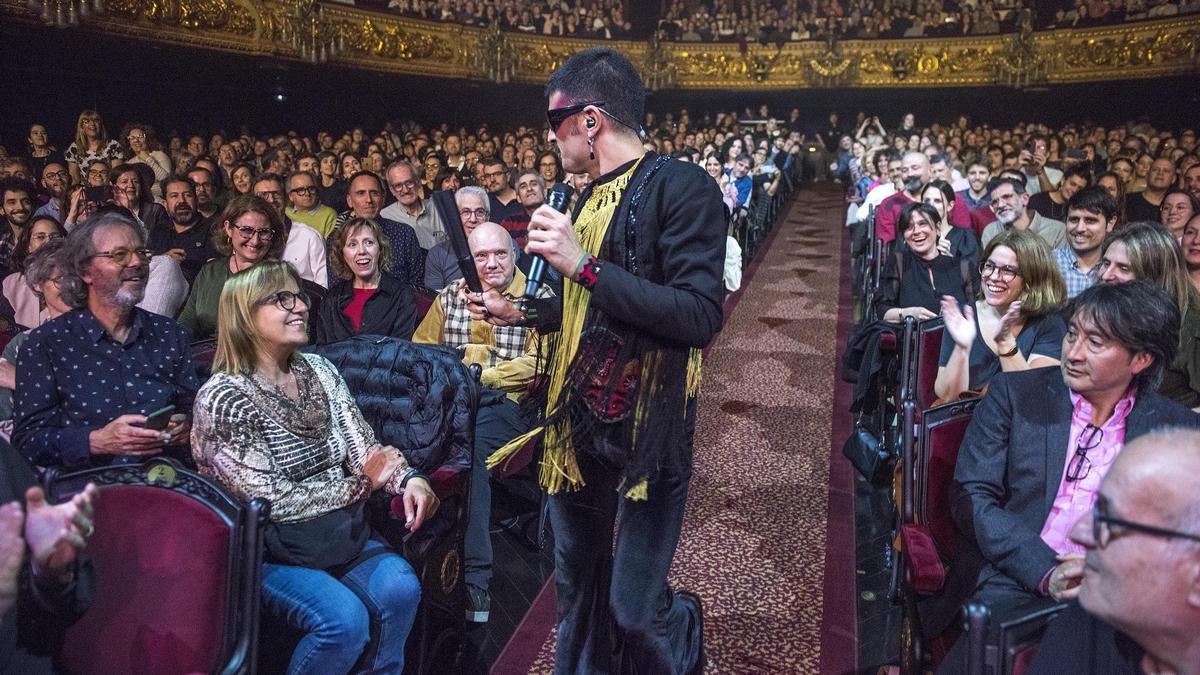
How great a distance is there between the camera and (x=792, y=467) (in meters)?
4.05

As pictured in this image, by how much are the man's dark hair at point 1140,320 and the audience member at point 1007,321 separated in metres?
0.79

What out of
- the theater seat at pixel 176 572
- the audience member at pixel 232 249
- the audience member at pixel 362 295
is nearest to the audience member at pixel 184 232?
the audience member at pixel 232 249

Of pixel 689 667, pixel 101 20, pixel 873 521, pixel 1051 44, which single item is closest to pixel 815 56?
pixel 1051 44

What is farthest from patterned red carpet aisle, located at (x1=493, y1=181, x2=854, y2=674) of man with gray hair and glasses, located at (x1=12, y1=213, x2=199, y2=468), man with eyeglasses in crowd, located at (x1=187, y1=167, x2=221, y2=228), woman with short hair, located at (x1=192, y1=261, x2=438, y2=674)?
man with eyeglasses in crowd, located at (x1=187, y1=167, x2=221, y2=228)

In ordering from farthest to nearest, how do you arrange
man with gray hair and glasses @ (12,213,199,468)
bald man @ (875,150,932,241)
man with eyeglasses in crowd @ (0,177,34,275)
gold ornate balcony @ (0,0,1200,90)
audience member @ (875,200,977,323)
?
gold ornate balcony @ (0,0,1200,90)
bald man @ (875,150,932,241)
man with eyeglasses in crowd @ (0,177,34,275)
audience member @ (875,200,977,323)
man with gray hair and glasses @ (12,213,199,468)

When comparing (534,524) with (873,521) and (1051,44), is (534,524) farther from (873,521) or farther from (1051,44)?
(1051,44)

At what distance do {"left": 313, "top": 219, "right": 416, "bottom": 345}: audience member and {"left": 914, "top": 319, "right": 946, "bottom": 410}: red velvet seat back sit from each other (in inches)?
82.0

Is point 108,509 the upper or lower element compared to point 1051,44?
lower

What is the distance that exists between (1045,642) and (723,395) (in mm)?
3815

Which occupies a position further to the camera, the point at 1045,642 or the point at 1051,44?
the point at 1051,44

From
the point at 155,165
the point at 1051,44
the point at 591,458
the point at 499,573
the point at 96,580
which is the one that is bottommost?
the point at 499,573

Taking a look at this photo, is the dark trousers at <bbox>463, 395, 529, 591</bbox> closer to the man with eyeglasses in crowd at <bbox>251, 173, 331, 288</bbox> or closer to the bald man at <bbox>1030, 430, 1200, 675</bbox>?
the man with eyeglasses in crowd at <bbox>251, 173, 331, 288</bbox>

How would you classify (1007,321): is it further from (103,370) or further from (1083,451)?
(103,370)

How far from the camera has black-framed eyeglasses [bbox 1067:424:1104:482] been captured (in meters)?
1.86
